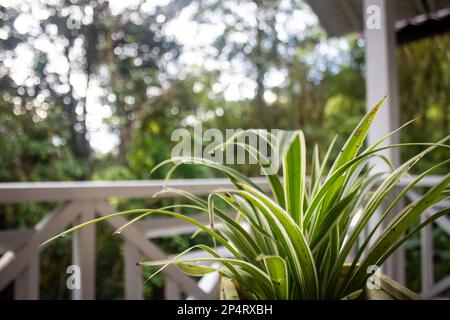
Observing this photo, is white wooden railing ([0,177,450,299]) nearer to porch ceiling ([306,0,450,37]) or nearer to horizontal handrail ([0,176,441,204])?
horizontal handrail ([0,176,441,204])

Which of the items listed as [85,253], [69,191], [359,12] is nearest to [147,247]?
[85,253]

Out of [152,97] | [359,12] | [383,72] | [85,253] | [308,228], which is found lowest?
[85,253]

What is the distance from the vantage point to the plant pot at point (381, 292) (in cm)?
70

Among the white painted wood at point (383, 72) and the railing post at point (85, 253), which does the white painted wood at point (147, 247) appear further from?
the white painted wood at point (383, 72)

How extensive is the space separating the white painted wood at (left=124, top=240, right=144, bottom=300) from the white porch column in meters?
1.17

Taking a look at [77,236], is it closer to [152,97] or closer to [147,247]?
[147,247]

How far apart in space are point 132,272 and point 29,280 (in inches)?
14.6

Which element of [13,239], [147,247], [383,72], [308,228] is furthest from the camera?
[383,72]

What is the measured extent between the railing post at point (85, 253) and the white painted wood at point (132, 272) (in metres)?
0.13

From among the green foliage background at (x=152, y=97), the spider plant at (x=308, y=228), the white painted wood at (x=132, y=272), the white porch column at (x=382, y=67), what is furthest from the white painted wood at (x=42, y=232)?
the green foliage background at (x=152, y=97)

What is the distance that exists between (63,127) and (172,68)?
193cm

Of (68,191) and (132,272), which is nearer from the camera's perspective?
(68,191)

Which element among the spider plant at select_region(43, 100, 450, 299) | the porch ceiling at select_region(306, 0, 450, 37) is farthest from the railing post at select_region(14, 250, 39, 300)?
the porch ceiling at select_region(306, 0, 450, 37)

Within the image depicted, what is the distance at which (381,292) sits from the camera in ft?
2.56
